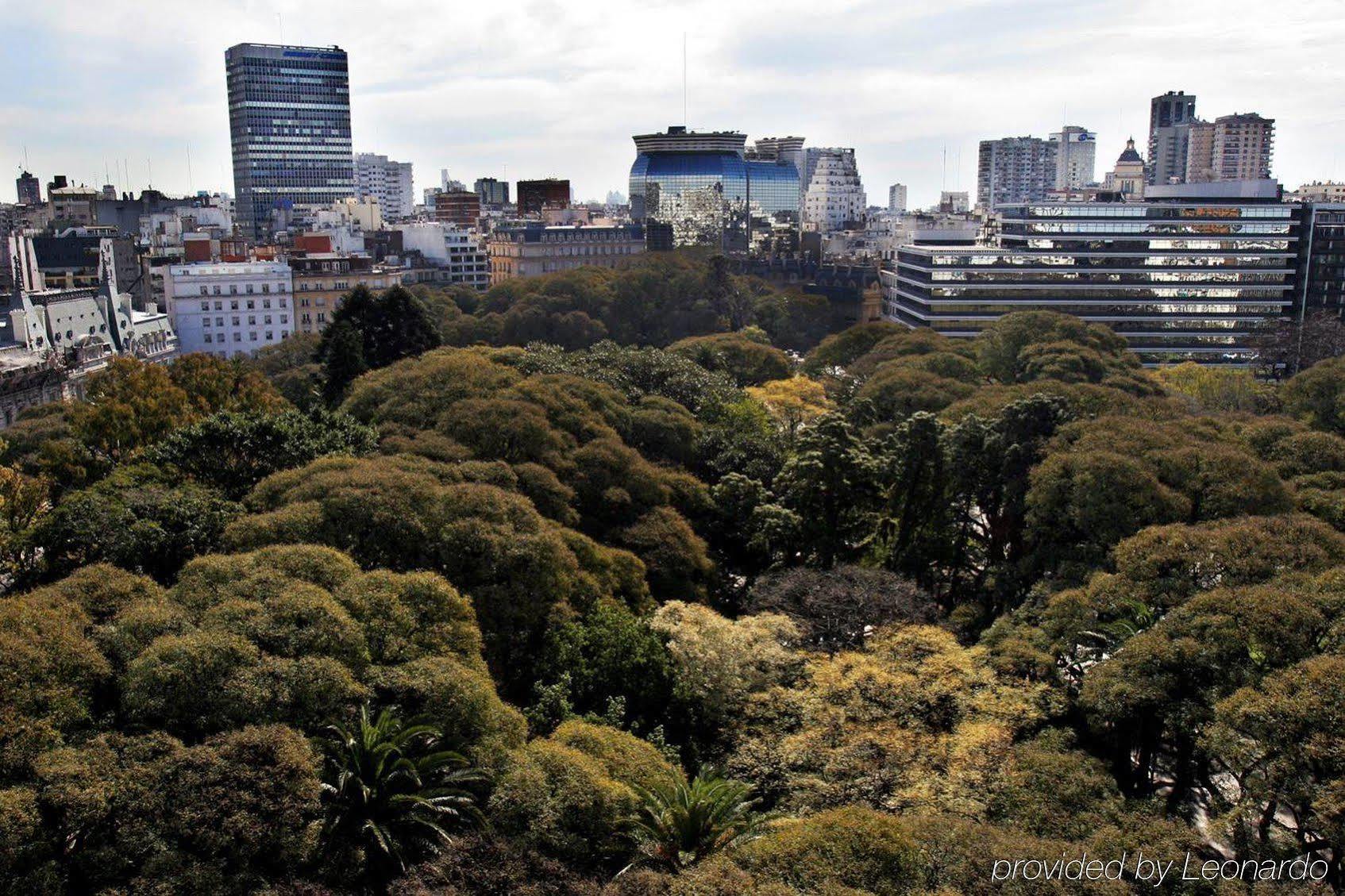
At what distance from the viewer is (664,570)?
36406 mm

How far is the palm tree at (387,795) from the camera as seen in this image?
20.6 metres

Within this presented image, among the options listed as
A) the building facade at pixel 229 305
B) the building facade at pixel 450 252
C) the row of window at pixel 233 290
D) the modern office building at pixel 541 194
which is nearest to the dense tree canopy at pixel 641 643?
the building facade at pixel 229 305

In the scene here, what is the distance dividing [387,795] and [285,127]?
18734cm

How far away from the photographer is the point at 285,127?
7461 inches

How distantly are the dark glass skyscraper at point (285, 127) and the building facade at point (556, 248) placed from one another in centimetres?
6512

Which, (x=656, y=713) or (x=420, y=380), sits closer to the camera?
(x=656, y=713)

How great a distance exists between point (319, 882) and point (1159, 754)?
22096 mm

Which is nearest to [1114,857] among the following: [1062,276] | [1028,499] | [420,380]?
[1028,499]

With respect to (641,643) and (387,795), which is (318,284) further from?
(387,795)

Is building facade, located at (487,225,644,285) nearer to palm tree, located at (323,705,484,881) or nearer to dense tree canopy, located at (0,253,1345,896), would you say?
dense tree canopy, located at (0,253,1345,896)

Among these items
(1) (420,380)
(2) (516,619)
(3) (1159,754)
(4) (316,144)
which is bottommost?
(3) (1159,754)

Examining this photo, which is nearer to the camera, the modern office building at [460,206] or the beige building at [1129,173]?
A: the beige building at [1129,173]

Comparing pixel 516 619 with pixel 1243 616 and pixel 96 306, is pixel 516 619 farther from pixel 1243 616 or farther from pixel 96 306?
pixel 96 306

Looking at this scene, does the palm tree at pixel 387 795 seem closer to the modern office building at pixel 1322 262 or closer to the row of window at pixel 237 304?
the row of window at pixel 237 304
